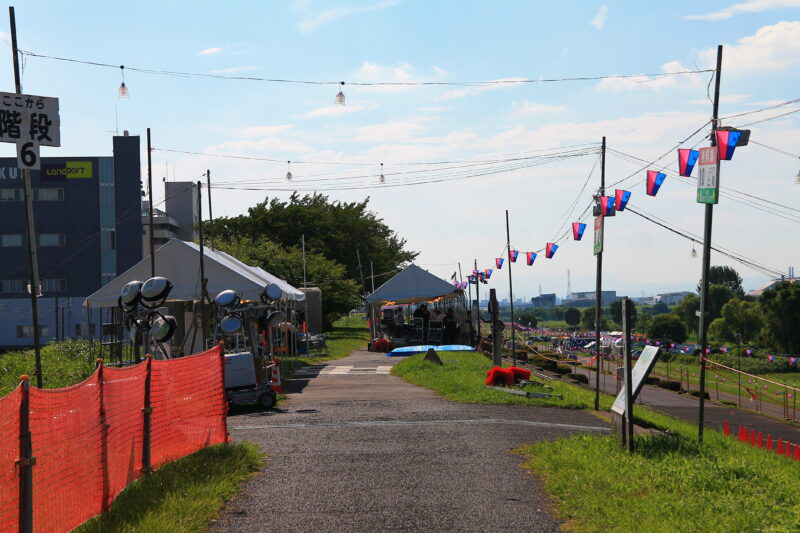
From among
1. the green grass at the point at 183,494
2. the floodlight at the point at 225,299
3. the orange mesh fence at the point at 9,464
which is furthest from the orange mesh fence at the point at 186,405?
the floodlight at the point at 225,299

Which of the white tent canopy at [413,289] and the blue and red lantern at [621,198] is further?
the white tent canopy at [413,289]

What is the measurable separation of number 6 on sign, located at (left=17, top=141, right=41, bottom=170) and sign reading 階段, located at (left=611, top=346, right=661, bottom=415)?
862cm

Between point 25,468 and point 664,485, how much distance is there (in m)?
5.82

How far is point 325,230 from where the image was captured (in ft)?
268

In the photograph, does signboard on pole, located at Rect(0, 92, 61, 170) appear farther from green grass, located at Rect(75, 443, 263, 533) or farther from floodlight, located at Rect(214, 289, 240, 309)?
floodlight, located at Rect(214, 289, 240, 309)

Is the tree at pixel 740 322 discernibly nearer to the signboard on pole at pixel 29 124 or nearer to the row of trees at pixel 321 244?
the row of trees at pixel 321 244

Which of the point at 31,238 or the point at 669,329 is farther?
the point at 669,329

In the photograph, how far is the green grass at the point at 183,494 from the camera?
7.08 m

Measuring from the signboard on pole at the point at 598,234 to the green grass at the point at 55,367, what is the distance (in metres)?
11.7

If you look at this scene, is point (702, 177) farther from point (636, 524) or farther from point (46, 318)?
point (46, 318)

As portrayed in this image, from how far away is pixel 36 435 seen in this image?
623 cm

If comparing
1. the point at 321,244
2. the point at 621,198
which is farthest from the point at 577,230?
the point at 321,244

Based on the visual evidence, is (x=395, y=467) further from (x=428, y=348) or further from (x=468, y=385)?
(x=428, y=348)

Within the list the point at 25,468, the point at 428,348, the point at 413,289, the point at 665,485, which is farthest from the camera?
the point at 413,289
